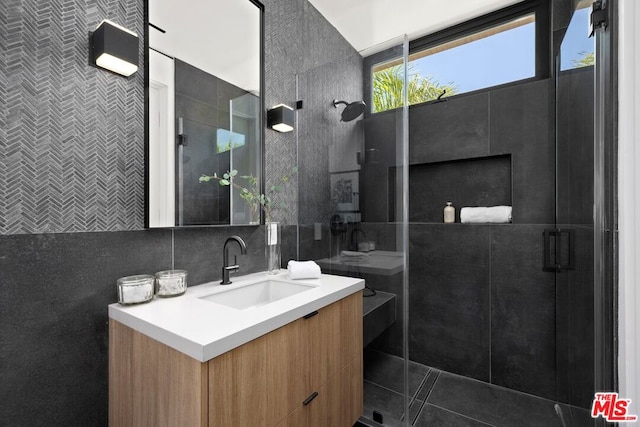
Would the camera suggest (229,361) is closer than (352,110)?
Yes

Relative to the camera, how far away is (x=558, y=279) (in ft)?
5.49

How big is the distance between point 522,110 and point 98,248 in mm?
→ 2501

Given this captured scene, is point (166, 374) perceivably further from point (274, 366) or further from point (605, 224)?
point (605, 224)

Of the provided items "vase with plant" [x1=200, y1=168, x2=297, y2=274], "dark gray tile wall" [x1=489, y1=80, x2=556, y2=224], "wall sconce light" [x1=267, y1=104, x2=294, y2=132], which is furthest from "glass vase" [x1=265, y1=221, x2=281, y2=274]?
"dark gray tile wall" [x1=489, y1=80, x2=556, y2=224]

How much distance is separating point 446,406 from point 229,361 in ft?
5.29

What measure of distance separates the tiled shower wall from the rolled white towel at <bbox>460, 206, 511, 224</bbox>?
1.96 m

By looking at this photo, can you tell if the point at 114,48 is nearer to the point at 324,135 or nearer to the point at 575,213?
the point at 324,135

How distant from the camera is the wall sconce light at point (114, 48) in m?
0.96

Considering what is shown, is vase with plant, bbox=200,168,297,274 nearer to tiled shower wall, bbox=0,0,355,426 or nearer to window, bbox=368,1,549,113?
tiled shower wall, bbox=0,0,355,426

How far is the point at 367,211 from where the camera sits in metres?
1.69

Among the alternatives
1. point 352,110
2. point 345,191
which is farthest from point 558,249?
point 352,110

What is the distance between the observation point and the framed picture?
1714mm

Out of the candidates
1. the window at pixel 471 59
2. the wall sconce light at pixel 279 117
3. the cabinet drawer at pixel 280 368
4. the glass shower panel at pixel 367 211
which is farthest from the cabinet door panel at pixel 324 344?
the window at pixel 471 59

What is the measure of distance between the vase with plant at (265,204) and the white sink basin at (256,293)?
0.13 m
